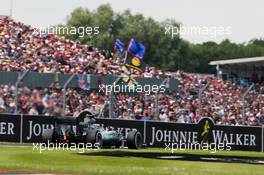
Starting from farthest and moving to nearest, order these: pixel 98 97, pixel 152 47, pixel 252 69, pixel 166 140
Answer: pixel 152 47 < pixel 252 69 < pixel 166 140 < pixel 98 97

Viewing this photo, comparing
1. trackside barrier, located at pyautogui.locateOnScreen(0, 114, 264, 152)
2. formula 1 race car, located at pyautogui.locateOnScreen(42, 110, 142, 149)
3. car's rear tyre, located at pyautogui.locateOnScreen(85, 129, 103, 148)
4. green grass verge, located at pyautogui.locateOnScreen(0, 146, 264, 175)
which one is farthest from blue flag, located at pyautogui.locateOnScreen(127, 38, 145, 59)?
green grass verge, located at pyautogui.locateOnScreen(0, 146, 264, 175)

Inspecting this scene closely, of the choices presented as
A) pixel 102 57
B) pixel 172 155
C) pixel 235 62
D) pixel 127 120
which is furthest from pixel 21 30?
pixel 235 62

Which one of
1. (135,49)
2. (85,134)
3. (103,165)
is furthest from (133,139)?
(135,49)

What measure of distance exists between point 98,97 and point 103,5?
199 feet

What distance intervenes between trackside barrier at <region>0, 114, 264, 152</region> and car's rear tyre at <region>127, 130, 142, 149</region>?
7.02ft

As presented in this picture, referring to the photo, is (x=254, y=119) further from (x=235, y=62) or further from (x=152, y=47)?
(x=152, y=47)

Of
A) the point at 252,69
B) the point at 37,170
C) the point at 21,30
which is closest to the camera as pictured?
the point at 37,170

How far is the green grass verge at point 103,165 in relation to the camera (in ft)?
60.2

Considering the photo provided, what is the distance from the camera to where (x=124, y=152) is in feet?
82.5

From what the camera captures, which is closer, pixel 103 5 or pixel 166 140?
pixel 166 140

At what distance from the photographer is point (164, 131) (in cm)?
3058

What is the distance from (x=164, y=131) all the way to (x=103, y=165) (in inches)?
426

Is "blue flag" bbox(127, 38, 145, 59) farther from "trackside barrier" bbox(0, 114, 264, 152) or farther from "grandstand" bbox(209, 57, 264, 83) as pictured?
"grandstand" bbox(209, 57, 264, 83)

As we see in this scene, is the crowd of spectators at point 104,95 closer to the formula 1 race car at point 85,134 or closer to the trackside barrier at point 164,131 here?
the trackside barrier at point 164,131
